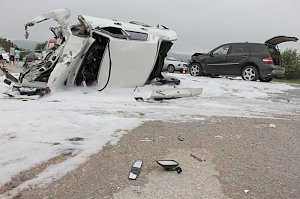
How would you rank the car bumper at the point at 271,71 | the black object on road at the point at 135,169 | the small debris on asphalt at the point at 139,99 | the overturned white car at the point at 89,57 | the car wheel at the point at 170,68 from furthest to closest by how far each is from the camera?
the car wheel at the point at 170,68 → the car bumper at the point at 271,71 → the overturned white car at the point at 89,57 → the small debris on asphalt at the point at 139,99 → the black object on road at the point at 135,169

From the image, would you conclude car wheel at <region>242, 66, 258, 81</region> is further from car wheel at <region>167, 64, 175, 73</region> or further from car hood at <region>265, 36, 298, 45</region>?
car wheel at <region>167, 64, 175, 73</region>

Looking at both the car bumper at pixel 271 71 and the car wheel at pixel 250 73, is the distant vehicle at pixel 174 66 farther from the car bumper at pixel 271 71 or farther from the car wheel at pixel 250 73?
the car bumper at pixel 271 71

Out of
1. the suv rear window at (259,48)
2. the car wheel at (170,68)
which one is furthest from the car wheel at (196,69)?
the car wheel at (170,68)

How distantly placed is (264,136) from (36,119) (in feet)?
11.2

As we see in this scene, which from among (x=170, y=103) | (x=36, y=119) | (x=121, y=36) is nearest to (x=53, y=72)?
(x=121, y=36)

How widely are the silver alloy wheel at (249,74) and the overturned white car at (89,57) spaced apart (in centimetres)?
600

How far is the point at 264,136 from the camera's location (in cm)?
586

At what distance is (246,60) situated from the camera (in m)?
15.3

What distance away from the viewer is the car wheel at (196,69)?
16688 mm

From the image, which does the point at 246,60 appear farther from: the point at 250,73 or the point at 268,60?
the point at 268,60

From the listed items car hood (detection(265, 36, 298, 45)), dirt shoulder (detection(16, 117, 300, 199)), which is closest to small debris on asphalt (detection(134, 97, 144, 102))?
dirt shoulder (detection(16, 117, 300, 199))

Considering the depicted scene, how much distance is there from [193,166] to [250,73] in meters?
11.5

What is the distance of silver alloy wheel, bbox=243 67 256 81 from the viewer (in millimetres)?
15172

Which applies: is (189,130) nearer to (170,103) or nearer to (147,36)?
(170,103)
